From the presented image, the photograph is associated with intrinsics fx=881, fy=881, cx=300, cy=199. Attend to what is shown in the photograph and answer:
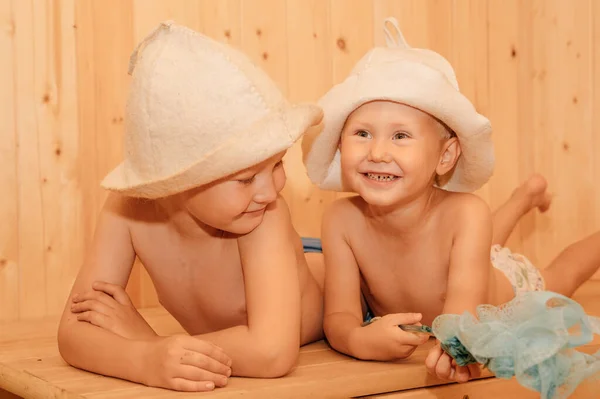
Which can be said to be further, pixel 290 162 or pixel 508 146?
pixel 508 146

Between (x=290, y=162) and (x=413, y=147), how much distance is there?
2.99 feet

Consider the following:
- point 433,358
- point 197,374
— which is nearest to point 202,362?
point 197,374

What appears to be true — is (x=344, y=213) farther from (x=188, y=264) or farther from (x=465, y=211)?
(x=188, y=264)

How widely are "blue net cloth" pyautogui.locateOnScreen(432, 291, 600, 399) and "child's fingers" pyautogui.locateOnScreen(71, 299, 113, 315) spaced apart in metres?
0.58

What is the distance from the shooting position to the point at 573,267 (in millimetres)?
2082

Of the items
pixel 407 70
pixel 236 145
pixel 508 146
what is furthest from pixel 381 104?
pixel 508 146

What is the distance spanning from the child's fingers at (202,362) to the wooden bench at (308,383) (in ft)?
0.10

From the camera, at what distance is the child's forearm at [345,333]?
57.2 inches

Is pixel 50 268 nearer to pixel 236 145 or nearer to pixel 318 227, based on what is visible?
pixel 318 227

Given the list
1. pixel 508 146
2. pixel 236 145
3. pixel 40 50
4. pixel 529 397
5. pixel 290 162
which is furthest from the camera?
pixel 508 146

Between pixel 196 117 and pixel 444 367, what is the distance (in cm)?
50

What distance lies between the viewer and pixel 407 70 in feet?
4.95

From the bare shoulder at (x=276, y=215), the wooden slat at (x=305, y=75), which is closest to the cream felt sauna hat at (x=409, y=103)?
the bare shoulder at (x=276, y=215)

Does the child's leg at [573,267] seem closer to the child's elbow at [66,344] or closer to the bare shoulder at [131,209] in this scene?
the bare shoulder at [131,209]
